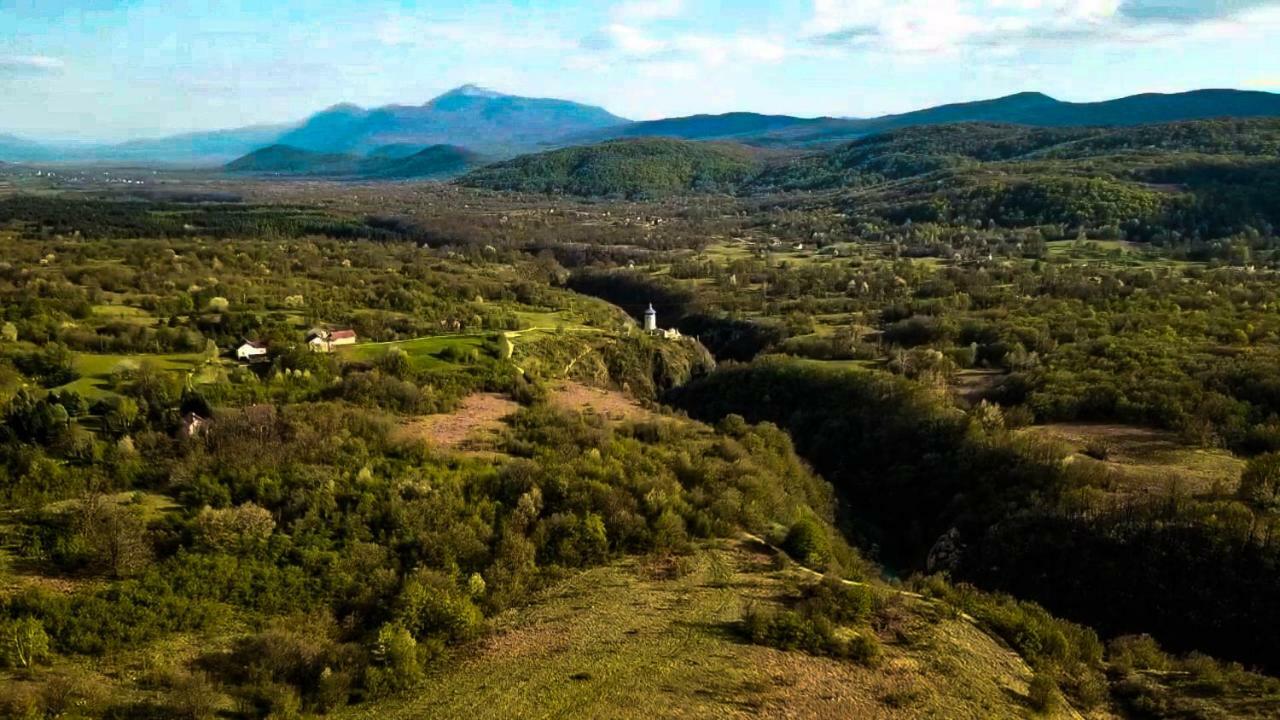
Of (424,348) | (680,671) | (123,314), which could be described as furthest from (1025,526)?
(123,314)

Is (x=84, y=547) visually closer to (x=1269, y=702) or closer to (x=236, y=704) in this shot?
(x=236, y=704)

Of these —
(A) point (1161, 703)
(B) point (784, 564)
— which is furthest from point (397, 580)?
(A) point (1161, 703)

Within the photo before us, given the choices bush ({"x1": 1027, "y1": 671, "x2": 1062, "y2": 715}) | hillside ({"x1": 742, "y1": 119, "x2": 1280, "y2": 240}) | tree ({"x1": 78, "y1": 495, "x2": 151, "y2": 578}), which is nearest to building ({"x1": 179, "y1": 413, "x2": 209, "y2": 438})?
tree ({"x1": 78, "y1": 495, "x2": 151, "y2": 578})

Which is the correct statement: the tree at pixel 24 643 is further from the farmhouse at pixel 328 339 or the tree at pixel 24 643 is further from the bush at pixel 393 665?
the farmhouse at pixel 328 339

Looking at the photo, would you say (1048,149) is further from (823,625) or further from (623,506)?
(823,625)

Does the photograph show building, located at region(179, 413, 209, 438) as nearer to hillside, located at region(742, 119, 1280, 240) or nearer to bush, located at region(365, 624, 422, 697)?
bush, located at region(365, 624, 422, 697)

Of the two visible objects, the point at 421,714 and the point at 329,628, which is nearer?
the point at 421,714
